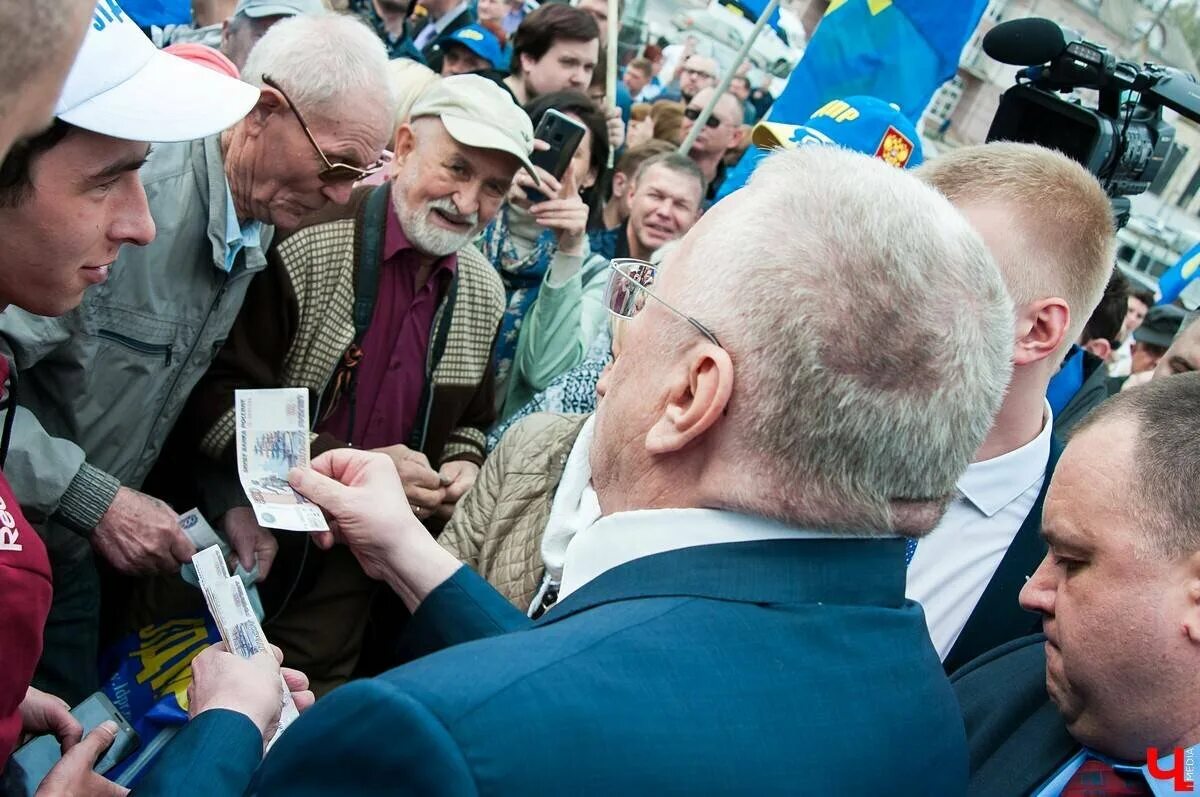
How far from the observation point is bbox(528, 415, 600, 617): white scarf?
220 cm

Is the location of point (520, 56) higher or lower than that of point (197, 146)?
lower

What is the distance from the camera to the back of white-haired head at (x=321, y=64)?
293 centimetres

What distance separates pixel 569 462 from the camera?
266cm

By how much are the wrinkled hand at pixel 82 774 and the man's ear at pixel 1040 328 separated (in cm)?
198

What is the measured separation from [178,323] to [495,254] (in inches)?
77.2

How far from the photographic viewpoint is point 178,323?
277cm

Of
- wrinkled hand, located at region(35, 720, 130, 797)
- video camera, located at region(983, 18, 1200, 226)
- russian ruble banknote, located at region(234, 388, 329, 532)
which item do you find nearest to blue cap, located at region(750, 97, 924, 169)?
video camera, located at region(983, 18, 1200, 226)

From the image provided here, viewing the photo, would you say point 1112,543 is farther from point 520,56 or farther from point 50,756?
point 520,56

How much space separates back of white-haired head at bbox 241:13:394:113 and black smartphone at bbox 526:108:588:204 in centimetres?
134

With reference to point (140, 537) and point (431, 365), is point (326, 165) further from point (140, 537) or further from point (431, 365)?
point (140, 537)

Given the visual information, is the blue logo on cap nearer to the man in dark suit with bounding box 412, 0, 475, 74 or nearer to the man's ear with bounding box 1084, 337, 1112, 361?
the man's ear with bounding box 1084, 337, 1112, 361

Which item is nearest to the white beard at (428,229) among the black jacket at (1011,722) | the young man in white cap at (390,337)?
the young man in white cap at (390,337)

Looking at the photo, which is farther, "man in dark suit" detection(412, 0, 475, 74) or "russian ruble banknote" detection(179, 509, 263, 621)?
"man in dark suit" detection(412, 0, 475, 74)

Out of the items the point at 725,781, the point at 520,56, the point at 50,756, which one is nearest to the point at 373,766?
the point at 725,781
